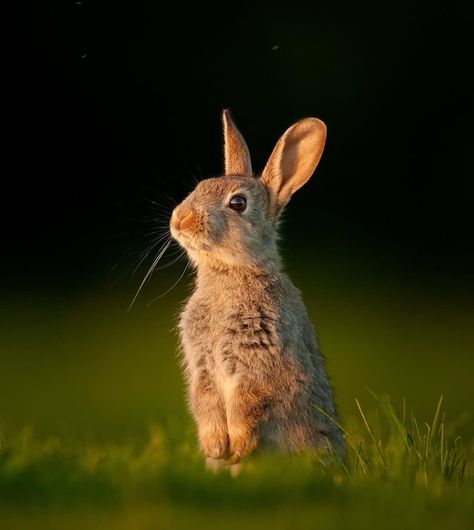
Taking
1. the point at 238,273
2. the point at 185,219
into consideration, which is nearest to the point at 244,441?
the point at 238,273

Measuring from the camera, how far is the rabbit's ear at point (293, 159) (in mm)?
5066

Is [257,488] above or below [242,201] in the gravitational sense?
below

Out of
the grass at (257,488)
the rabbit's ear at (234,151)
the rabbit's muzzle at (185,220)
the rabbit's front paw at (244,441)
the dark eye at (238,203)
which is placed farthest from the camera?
the rabbit's ear at (234,151)

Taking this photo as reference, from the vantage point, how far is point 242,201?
485 centimetres

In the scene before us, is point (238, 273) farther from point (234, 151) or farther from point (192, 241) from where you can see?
point (234, 151)

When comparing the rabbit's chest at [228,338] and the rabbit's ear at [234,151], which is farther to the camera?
the rabbit's ear at [234,151]

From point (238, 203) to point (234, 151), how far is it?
51 cm

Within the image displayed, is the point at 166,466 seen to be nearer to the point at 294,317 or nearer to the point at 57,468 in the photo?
the point at 57,468

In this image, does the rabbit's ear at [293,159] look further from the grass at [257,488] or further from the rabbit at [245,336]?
the grass at [257,488]

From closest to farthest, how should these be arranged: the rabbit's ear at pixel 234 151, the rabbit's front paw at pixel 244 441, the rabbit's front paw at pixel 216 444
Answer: the rabbit's front paw at pixel 244 441, the rabbit's front paw at pixel 216 444, the rabbit's ear at pixel 234 151

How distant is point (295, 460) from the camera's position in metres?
4.14

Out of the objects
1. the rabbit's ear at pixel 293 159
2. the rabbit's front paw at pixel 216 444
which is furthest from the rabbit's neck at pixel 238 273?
the rabbit's front paw at pixel 216 444

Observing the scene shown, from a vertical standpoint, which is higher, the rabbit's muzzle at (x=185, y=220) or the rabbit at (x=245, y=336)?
the rabbit's muzzle at (x=185, y=220)

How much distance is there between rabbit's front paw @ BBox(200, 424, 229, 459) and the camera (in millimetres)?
4566
